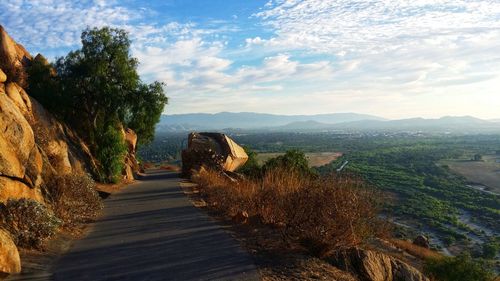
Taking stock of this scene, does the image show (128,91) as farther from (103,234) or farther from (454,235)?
(454,235)

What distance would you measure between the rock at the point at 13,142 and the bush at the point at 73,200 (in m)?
1.25

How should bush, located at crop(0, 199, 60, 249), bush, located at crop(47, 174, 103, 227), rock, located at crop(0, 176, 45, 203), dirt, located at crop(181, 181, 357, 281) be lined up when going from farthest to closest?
bush, located at crop(47, 174, 103, 227)
rock, located at crop(0, 176, 45, 203)
bush, located at crop(0, 199, 60, 249)
dirt, located at crop(181, 181, 357, 281)

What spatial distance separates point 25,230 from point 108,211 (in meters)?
5.80

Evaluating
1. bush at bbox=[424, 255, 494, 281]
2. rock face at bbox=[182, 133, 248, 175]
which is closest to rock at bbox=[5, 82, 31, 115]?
rock face at bbox=[182, 133, 248, 175]

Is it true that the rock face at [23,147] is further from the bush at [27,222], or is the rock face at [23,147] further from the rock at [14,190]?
the bush at [27,222]

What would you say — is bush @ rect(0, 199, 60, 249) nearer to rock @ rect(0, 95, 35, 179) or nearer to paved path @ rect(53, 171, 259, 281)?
paved path @ rect(53, 171, 259, 281)

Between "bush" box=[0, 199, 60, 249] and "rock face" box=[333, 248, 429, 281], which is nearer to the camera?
"rock face" box=[333, 248, 429, 281]

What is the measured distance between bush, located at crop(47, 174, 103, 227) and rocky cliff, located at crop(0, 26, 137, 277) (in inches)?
15.2

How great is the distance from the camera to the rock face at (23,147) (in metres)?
10.5

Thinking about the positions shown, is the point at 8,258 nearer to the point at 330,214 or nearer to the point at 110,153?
the point at 330,214

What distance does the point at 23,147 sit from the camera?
1188 cm

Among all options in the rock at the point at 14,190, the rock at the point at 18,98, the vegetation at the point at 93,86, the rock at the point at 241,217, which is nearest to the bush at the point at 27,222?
the rock at the point at 14,190

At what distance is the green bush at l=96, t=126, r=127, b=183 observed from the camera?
2353 cm

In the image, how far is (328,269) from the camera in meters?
8.01
